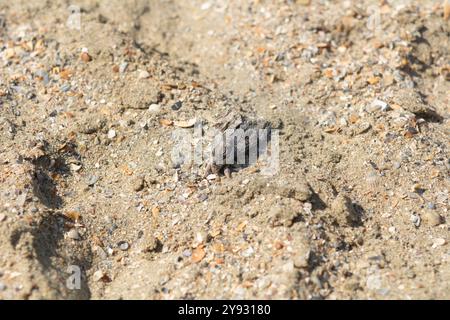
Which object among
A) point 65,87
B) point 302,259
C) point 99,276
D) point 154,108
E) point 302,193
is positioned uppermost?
point 65,87

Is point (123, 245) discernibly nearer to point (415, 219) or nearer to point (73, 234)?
point (73, 234)

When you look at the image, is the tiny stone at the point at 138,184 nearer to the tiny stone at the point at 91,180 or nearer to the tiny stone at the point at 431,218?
the tiny stone at the point at 91,180

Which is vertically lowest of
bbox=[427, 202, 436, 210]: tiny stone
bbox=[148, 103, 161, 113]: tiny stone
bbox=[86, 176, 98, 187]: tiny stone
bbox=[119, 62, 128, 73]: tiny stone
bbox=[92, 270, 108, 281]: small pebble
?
bbox=[92, 270, 108, 281]: small pebble

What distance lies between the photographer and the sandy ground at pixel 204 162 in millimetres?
3066

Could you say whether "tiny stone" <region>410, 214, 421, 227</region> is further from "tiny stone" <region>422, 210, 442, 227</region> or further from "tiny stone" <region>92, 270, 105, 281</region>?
"tiny stone" <region>92, 270, 105, 281</region>

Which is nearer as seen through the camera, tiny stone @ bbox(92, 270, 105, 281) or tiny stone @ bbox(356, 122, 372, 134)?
tiny stone @ bbox(92, 270, 105, 281)

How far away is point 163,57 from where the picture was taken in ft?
14.1

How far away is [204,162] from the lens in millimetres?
3541

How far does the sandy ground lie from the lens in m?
3.07

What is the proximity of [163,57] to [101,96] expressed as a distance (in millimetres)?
601

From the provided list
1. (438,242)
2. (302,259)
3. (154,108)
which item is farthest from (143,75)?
(438,242)

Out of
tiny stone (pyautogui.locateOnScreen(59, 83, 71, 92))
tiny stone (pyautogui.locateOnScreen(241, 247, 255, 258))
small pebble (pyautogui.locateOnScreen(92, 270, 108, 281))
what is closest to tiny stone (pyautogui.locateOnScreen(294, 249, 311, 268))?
tiny stone (pyautogui.locateOnScreen(241, 247, 255, 258))

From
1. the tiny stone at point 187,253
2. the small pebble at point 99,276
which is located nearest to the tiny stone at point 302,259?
the tiny stone at point 187,253

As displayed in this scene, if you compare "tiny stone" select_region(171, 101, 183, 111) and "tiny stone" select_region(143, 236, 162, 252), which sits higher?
"tiny stone" select_region(171, 101, 183, 111)
